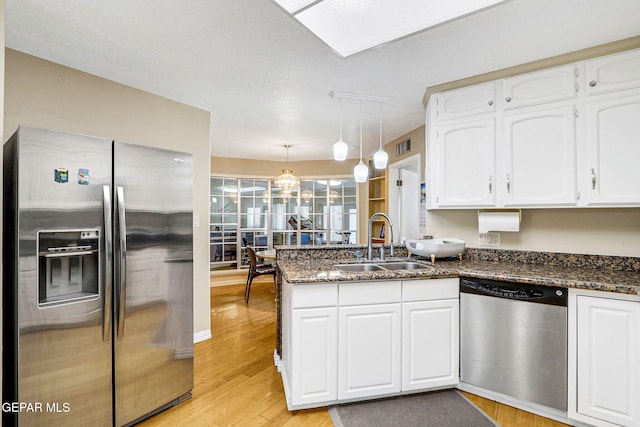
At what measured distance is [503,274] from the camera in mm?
1978

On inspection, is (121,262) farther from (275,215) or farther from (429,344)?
(275,215)

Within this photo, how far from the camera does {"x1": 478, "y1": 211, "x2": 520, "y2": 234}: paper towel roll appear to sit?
237cm

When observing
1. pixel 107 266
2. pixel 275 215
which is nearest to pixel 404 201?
pixel 275 215

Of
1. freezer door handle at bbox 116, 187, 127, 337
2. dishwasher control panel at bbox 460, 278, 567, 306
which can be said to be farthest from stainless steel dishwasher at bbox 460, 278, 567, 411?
freezer door handle at bbox 116, 187, 127, 337

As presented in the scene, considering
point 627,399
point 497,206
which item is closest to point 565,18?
point 497,206

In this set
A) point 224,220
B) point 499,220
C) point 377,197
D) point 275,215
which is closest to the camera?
point 499,220

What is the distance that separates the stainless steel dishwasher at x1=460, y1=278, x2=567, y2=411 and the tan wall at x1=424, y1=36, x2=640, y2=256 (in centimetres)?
72

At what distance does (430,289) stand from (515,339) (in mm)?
589

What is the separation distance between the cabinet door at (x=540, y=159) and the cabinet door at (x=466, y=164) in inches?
4.3

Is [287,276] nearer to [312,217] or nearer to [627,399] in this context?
[627,399]

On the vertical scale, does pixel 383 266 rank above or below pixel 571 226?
below

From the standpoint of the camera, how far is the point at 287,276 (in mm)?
1918

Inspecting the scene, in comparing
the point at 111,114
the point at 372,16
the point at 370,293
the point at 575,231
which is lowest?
the point at 370,293
